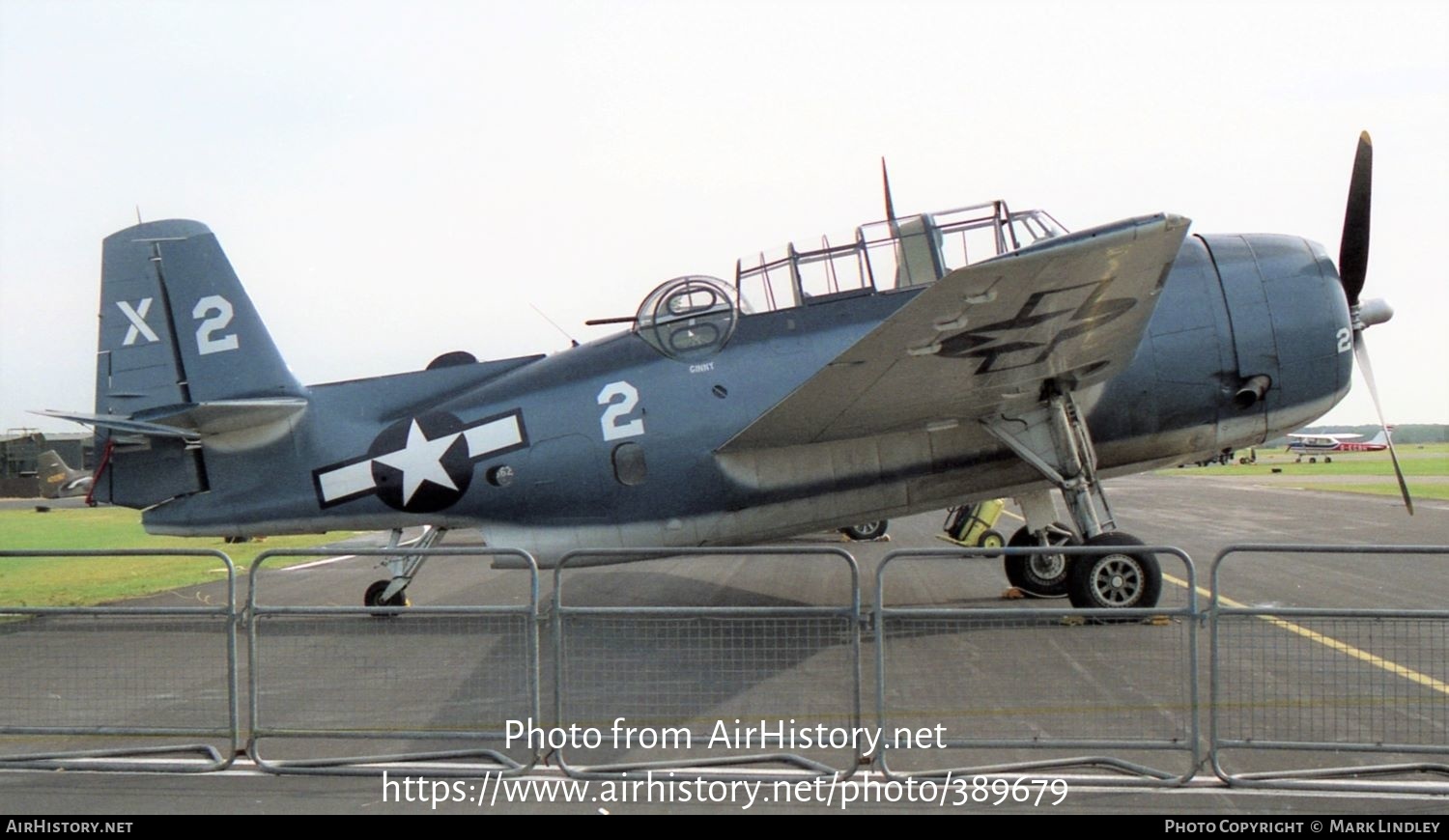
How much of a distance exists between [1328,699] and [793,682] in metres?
3.21

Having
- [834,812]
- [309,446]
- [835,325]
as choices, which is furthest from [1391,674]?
[309,446]

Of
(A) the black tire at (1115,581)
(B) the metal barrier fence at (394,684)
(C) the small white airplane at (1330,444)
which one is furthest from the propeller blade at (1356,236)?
(C) the small white airplane at (1330,444)

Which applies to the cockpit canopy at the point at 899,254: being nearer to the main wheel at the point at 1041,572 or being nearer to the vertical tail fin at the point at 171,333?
the main wheel at the point at 1041,572

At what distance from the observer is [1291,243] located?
11.1 m

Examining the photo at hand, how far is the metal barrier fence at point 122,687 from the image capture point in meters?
6.19

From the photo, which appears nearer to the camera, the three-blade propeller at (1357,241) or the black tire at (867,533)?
the three-blade propeller at (1357,241)

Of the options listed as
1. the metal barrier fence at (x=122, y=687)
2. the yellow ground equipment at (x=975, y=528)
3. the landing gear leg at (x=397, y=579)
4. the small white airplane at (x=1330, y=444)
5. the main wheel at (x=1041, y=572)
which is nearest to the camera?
the metal barrier fence at (x=122, y=687)

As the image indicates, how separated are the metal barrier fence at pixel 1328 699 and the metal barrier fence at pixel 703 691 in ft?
6.39

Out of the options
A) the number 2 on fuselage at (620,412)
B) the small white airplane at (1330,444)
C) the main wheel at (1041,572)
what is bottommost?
the small white airplane at (1330,444)

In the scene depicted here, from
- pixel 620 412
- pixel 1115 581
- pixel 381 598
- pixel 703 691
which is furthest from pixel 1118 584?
pixel 381 598

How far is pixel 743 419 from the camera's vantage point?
10.6m

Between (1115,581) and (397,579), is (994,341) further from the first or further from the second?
(397,579)

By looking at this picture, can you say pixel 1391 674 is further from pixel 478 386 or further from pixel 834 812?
pixel 478 386
